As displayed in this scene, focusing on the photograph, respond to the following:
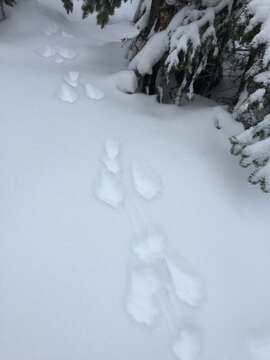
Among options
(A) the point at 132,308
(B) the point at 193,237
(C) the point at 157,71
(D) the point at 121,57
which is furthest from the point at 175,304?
(D) the point at 121,57

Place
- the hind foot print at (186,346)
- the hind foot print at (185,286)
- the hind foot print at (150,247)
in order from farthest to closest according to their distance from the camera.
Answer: the hind foot print at (150,247) → the hind foot print at (185,286) → the hind foot print at (186,346)

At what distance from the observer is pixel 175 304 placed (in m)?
1.25

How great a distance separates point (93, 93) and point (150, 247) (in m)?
2.16

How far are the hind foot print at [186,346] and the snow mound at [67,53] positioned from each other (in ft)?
14.3

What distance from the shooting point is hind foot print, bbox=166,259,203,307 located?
1.28 metres

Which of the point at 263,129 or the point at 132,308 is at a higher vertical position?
the point at 263,129

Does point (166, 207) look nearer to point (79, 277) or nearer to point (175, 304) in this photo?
point (175, 304)

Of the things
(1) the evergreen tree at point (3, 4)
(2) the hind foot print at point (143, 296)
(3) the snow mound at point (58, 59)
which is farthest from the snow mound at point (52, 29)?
(2) the hind foot print at point (143, 296)

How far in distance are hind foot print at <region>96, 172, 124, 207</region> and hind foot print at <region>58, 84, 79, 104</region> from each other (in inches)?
50.0

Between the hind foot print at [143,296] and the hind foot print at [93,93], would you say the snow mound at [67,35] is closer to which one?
the hind foot print at [93,93]

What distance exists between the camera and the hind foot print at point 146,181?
6.00 feet

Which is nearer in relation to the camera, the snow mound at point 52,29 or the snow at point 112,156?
the snow at point 112,156

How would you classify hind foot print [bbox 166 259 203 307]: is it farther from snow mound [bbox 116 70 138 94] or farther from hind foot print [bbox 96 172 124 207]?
snow mound [bbox 116 70 138 94]

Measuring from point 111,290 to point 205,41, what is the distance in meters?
2.25
